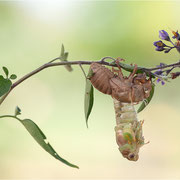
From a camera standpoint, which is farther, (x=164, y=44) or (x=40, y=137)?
(x=164, y=44)

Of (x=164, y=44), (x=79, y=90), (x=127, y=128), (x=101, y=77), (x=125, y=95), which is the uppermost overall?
(x=164, y=44)

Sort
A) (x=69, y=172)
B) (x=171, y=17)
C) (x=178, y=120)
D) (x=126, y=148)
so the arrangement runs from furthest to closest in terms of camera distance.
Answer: (x=171, y=17) < (x=178, y=120) < (x=69, y=172) < (x=126, y=148)

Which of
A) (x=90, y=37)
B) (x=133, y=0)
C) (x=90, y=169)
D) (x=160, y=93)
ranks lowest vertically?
(x=90, y=169)

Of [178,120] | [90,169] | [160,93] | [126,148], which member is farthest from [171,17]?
[126,148]

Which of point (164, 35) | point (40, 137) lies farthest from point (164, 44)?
point (40, 137)

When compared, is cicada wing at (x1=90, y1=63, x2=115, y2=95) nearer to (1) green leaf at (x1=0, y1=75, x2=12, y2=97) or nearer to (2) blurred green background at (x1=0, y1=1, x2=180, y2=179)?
(1) green leaf at (x1=0, y1=75, x2=12, y2=97)

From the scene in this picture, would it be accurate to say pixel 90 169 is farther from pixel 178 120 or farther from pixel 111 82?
pixel 111 82

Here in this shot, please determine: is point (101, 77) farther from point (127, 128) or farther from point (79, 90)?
point (79, 90)

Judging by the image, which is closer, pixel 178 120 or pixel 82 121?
pixel 82 121
